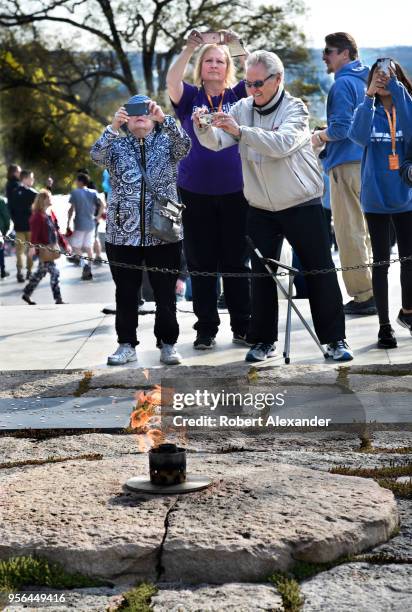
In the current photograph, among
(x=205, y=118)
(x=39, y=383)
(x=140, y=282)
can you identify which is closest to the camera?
(x=205, y=118)

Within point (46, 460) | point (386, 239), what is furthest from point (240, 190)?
point (46, 460)

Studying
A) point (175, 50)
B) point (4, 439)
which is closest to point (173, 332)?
point (4, 439)

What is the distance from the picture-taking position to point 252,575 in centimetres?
364

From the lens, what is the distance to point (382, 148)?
24.4 feet

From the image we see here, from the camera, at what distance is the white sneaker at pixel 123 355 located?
7410 mm

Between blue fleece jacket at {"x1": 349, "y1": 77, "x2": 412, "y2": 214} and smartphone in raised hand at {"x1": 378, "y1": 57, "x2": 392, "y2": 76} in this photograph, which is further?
blue fleece jacket at {"x1": 349, "y1": 77, "x2": 412, "y2": 214}

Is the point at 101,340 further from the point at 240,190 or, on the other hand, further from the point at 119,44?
the point at 119,44

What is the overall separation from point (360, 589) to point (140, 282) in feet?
13.1

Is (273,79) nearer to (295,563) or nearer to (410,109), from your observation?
(410,109)

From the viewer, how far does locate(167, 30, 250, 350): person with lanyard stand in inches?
288

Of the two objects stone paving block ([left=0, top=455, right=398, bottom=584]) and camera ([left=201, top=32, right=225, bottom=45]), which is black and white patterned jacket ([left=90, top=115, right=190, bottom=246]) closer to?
camera ([left=201, top=32, right=225, bottom=45])

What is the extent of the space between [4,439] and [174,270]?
1.89m

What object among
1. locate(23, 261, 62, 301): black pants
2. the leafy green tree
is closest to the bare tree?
the leafy green tree

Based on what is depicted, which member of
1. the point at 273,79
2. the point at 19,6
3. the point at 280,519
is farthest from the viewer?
the point at 19,6
